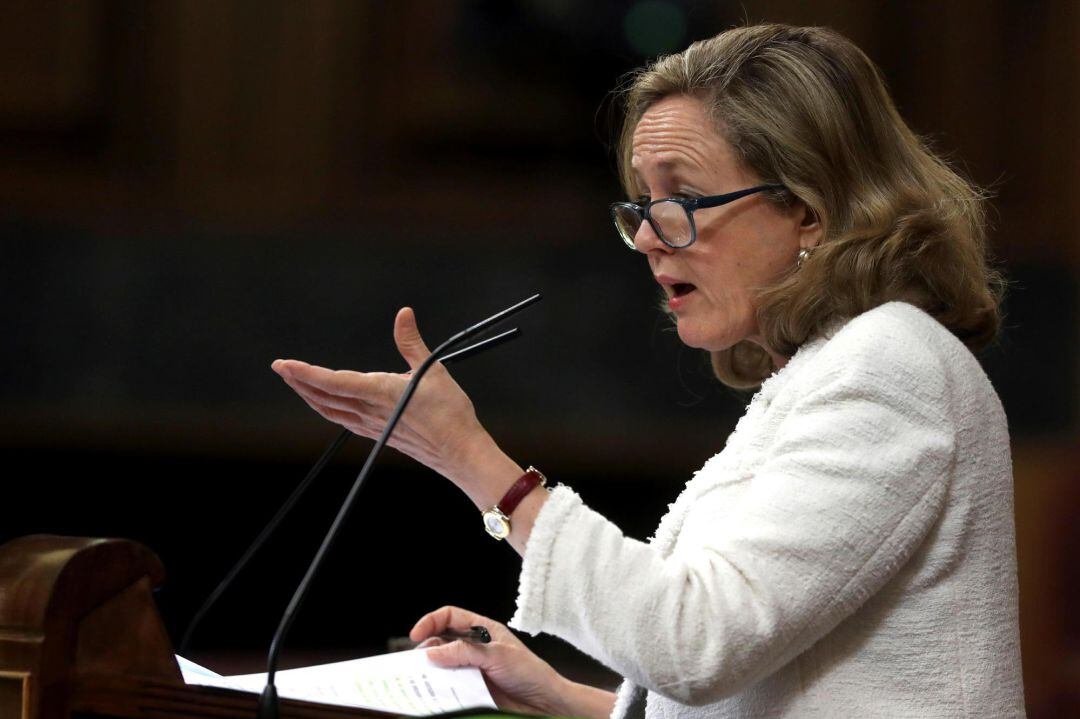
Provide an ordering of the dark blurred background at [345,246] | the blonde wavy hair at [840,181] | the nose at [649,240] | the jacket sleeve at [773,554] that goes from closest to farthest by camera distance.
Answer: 1. the jacket sleeve at [773,554]
2. the blonde wavy hair at [840,181]
3. the nose at [649,240]
4. the dark blurred background at [345,246]

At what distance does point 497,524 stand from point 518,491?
0.04m

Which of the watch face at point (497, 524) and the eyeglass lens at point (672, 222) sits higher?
the eyeglass lens at point (672, 222)

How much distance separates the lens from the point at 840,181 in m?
1.42

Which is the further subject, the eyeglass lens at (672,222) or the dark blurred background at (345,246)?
the dark blurred background at (345,246)

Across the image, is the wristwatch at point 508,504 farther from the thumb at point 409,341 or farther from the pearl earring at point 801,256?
the pearl earring at point 801,256

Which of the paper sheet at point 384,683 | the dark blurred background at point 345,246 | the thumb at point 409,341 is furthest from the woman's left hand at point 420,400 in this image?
the dark blurred background at point 345,246

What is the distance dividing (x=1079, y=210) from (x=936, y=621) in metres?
2.71

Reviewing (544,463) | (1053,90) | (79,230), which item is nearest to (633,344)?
(544,463)

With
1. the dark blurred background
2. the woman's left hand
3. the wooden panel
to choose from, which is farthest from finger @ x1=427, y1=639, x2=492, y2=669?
the dark blurred background

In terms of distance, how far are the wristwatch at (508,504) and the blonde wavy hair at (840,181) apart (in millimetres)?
346

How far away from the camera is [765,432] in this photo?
1.26 meters

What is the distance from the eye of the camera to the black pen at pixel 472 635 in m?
1.47

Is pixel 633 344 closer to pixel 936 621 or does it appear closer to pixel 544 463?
pixel 544 463

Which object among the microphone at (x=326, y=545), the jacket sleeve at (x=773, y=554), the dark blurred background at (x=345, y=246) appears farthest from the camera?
the dark blurred background at (x=345, y=246)
